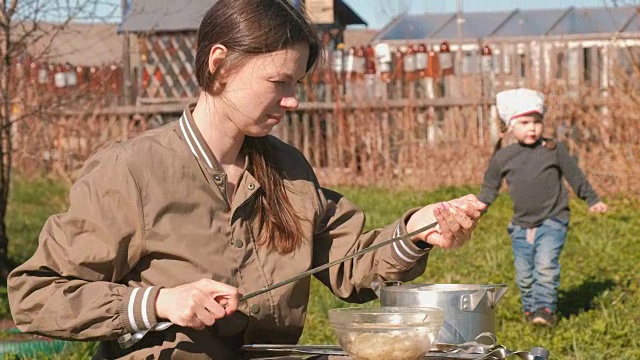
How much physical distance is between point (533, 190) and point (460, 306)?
443cm

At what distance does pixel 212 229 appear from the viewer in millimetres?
2893

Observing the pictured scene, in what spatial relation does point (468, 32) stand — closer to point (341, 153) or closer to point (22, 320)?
point (341, 153)

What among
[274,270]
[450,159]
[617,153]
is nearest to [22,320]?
[274,270]

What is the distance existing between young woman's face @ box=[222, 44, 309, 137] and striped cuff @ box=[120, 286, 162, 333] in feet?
1.70

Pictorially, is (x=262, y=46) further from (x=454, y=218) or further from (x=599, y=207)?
(x=599, y=207)

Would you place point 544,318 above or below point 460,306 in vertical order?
below

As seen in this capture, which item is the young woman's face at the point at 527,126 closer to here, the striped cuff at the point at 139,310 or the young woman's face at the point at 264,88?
the young woman's face at the point at 264,88

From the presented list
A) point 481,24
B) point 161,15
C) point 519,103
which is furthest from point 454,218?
point 481,24

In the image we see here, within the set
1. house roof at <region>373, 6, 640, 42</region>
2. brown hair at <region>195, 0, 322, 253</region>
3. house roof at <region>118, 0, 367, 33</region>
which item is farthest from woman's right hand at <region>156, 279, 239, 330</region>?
house roof at <region>373, 6, 640, 42</region>

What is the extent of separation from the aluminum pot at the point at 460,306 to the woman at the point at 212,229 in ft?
0.54

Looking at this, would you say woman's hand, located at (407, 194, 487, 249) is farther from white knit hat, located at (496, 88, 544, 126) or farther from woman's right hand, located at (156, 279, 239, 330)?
white knit hat, located at (496, 88, 544, 126)

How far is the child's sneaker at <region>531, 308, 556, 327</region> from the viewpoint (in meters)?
6.58

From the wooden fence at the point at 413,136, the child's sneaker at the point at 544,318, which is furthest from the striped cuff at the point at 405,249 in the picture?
the wooden fence at the point at 413,136

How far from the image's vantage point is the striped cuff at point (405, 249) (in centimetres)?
299
